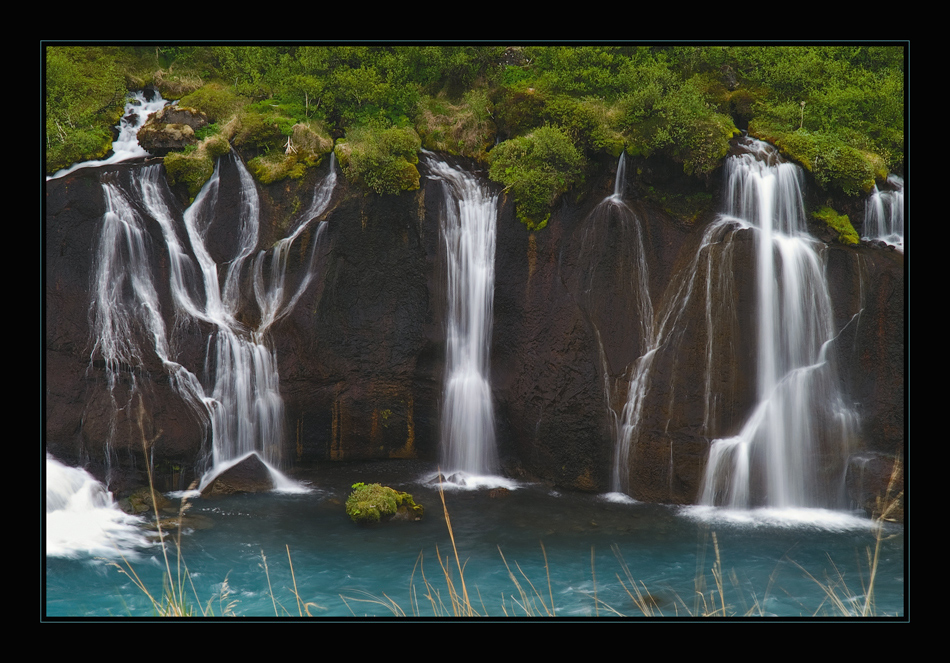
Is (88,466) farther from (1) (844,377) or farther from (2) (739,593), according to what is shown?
(1) (844,377)

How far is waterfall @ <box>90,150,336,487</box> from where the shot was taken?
13023 millimetres

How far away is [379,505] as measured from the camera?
11594 millimetres

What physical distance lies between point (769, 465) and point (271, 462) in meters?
8.61

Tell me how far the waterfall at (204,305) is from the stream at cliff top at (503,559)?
60.0 inches

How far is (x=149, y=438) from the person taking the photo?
1283 cm

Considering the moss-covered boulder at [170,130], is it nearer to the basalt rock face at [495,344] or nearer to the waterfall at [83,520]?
the basalt rock face at [495,344]

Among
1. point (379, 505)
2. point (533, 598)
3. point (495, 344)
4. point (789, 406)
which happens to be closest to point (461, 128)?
point (495, 344)

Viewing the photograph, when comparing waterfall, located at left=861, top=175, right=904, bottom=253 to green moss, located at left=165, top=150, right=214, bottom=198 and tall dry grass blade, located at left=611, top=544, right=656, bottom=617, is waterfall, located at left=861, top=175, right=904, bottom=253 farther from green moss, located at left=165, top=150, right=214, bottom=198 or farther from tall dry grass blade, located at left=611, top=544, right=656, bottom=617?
green moss, located at left=165, top=150, right=214, bottom=198

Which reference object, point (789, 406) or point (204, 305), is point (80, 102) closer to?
point (204, 305)

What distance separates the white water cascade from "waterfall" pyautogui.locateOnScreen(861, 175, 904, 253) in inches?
253

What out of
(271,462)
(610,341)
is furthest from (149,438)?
(610,341)

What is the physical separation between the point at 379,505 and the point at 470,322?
153 inches

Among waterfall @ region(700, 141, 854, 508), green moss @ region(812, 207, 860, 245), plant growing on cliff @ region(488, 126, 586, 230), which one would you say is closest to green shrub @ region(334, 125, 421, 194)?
plant growing on cliff @ region(488, 126, 586, 230)

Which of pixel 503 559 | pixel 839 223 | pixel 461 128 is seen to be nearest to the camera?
pixel 503 559
